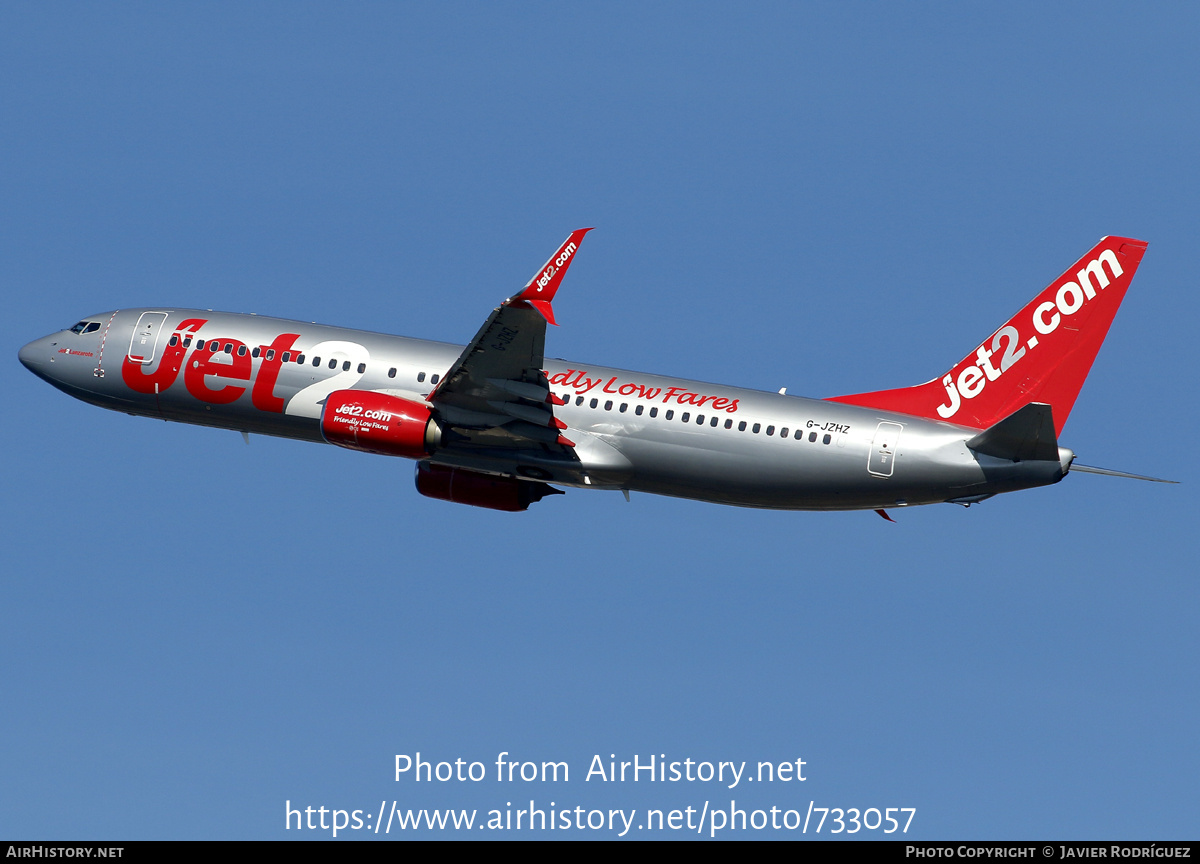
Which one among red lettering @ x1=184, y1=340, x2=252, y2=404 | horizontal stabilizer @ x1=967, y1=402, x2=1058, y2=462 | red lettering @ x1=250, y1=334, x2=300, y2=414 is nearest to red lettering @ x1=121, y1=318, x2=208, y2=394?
red lettering @ x1=184, y1=340, x2=252, y2=404

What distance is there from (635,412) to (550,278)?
21.3 feet

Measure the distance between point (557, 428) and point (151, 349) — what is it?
47.5 feet

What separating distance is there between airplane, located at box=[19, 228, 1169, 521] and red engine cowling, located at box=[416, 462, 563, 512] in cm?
5

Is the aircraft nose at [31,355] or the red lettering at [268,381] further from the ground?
the aircraft nose at [31,355]

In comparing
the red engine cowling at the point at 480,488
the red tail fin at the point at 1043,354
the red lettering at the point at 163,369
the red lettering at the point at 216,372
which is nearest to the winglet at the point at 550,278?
the red engine cowling at the point at 480,488

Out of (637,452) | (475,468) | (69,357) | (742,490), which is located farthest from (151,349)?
(742,490)

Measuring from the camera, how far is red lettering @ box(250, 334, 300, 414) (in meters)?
52.8

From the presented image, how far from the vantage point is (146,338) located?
54969 millimetres

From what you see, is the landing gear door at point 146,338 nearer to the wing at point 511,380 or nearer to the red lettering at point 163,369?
the red lettering at point 163,369

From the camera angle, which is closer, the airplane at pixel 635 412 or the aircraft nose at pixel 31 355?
the airplane at pixel 635 412

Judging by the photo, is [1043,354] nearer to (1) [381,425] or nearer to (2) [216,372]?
(1) [381,425]

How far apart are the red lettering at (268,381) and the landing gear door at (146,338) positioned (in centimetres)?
416

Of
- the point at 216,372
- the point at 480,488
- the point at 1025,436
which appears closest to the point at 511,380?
the point at 480,488

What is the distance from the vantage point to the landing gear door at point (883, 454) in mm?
48094
